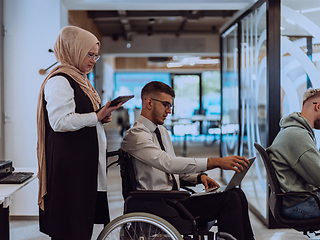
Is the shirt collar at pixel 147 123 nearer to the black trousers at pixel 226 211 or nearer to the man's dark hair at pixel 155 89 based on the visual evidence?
the man's dark hair at pixel 155 89

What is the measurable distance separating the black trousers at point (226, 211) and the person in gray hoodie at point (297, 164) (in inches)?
16.6

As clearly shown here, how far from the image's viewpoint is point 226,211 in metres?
1.82

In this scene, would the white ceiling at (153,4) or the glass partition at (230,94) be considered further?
the glass partition at (230,94)

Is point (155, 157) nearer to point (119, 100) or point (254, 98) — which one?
point (119, 100)

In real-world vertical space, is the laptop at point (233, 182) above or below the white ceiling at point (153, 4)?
below

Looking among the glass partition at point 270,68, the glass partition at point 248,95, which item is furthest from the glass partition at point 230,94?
the glass partition at point 270,68

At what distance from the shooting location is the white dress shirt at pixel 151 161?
5.91 feet

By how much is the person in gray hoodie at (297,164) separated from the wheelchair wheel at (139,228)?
0.87 m

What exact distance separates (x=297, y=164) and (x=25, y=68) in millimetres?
2692

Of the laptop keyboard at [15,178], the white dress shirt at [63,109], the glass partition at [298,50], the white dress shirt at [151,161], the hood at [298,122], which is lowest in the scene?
the laptop keyboard at [15,178]

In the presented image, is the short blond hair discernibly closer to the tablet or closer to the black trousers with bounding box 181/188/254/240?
the black trousers with bounding box 181/188/254/240

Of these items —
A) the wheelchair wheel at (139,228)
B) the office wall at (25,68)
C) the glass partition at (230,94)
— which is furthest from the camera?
the glass partition at (230,94)

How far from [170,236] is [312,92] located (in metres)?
1.36

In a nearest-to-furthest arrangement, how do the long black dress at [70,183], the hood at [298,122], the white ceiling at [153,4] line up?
the long black dress at [70,183] → the hood at [298,122] → the white ceiling at [153,4]
